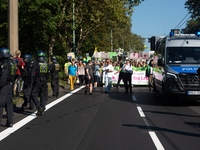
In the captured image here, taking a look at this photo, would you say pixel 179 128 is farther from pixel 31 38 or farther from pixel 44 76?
pixel 31 38

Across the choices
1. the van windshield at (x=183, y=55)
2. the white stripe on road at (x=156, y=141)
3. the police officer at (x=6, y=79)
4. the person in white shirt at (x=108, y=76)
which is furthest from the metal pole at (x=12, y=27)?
the white stripe on road at (x=156, y=141)

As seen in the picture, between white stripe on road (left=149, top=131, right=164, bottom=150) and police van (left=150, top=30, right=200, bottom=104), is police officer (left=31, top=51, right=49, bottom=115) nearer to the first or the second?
white stripe on road (left=149, top=131, right=164, bottom=150)

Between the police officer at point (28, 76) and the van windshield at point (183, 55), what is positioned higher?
the van windshield at point (183, 55)

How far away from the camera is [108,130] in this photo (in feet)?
23.8

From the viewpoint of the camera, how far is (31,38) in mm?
22297

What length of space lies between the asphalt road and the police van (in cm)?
86

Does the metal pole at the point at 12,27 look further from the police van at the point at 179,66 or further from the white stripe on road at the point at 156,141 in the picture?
the white stripe on road at the point at 156,141

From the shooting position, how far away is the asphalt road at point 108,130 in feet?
19.5

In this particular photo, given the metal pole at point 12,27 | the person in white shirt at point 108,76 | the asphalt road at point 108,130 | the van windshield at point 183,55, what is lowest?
the asphalt road at point 108,130

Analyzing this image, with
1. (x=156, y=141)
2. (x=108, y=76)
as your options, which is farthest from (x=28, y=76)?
(x=108, y=76)

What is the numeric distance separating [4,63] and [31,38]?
15.4 m

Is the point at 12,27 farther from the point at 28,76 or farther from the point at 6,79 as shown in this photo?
the point at 6,79

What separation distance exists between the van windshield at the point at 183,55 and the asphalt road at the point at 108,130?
2.10 m

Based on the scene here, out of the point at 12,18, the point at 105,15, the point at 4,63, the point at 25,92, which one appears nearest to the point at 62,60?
the point at 105,15
